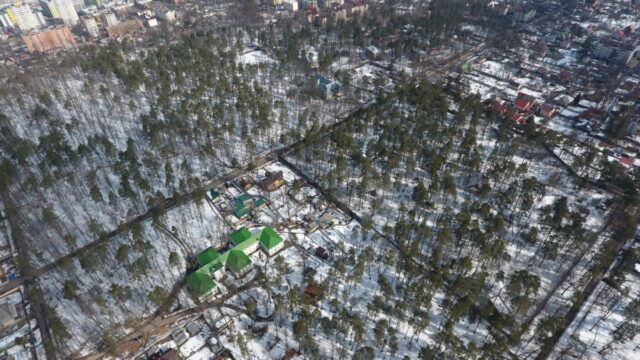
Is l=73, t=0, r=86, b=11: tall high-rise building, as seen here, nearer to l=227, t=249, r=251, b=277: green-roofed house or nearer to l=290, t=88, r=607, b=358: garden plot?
l=290, t=88, r=607, b=358: garden plot

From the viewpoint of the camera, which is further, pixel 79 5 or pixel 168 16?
pixel 79 5

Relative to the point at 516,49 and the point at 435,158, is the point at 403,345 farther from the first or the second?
the point at 516,49

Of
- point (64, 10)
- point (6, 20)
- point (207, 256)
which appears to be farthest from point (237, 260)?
point (6, 20)

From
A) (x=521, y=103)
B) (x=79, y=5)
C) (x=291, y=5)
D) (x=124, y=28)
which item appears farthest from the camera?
(x=79, y=5)

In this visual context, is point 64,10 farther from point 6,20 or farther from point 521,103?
point 521,103

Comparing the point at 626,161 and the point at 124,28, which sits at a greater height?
the point at 124,28

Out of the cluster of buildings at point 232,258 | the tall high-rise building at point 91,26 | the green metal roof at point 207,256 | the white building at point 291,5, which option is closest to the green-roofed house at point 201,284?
the cluster of buildings at point 232,258

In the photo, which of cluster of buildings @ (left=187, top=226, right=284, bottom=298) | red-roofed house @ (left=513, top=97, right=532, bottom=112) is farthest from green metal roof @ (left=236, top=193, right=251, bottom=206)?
red-roofed house @ (left=513, top=97, right=532, bottom=112)
